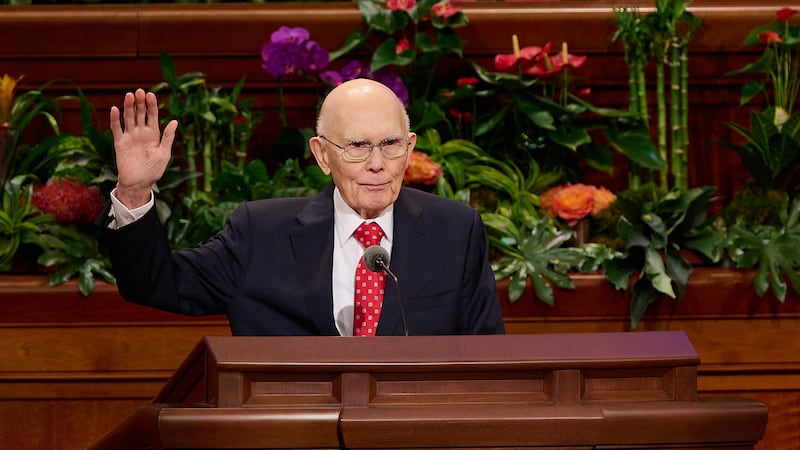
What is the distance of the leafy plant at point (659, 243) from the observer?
11.5ft

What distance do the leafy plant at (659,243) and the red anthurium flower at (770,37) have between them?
27.0 inches

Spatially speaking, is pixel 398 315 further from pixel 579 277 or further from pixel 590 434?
pixel 579 277

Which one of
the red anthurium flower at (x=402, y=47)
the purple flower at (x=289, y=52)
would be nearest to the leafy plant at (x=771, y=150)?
the red anthurium flower at (x=402, y=47)

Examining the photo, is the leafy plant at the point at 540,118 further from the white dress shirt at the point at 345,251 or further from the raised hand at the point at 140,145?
the raised hand at the point at 140,145

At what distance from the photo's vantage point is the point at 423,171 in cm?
368

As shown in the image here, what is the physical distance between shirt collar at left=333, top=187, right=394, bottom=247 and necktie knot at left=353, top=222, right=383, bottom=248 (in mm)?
14

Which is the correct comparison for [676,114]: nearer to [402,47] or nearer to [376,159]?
[402,47]

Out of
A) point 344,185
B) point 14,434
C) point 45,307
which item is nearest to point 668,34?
point 344,185

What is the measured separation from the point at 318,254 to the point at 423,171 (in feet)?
4.13

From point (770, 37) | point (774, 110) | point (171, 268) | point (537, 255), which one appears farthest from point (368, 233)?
point (770, 37)

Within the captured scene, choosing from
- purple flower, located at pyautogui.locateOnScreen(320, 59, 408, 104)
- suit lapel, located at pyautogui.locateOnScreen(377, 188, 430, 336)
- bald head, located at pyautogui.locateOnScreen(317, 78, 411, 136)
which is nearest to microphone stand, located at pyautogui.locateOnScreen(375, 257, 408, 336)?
suit lapel, located at pyautogui.locateOnScreen(377, 188, 430, 336)

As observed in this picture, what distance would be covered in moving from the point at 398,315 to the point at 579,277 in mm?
1300

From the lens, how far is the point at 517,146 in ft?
13.0

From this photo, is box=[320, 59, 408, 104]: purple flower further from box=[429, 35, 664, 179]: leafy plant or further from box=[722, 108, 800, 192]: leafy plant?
box=[722, 108, 800, 192]: leafy plant
